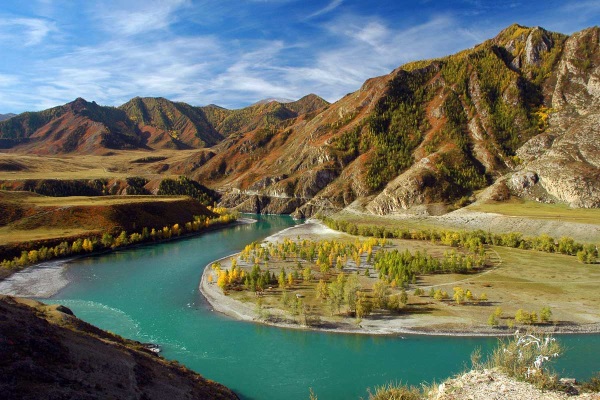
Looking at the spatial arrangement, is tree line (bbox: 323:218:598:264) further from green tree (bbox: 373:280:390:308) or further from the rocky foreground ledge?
the rocky foreground ledge

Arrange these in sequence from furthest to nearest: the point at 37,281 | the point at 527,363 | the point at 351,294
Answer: the point at 37,281 → the point at 351,294 → the point at 527,363

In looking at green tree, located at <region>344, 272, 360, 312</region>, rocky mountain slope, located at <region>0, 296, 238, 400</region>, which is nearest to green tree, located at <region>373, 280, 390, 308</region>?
green tree, located at <region>344, 272, 360, 312</region>

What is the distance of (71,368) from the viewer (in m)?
29.6

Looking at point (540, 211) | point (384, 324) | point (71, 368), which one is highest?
point (540, 211)

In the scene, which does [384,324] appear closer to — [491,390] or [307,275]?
[307,275]

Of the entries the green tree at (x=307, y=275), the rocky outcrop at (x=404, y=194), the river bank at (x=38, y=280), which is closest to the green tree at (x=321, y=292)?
the green tree at (x=307, y=275)

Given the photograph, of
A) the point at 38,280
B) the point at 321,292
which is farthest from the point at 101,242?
the point at 321,292

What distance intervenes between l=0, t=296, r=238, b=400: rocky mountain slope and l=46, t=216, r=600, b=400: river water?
10.4m

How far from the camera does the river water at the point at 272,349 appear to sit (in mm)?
47031

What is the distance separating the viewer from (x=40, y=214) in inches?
5290

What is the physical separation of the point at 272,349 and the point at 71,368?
30.5 meters

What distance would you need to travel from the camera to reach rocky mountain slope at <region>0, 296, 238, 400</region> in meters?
26.2

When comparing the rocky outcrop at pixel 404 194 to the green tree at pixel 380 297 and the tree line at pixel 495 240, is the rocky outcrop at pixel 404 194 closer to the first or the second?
the tree line at pixel 495 240

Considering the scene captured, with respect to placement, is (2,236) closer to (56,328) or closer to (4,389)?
(56,328)
